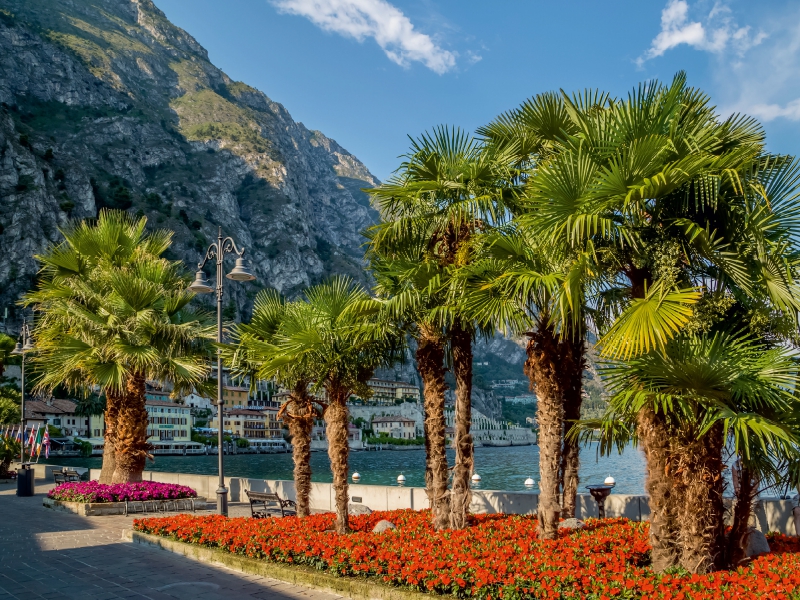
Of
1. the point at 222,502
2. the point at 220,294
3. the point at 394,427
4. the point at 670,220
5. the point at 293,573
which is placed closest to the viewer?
the point at 670,220

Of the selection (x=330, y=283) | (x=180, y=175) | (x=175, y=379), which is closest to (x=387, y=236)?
(x=330, y=283)

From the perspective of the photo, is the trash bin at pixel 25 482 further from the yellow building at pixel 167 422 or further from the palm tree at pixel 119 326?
the yellow building at pixel 167 422

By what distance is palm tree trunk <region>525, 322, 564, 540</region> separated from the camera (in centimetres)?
916

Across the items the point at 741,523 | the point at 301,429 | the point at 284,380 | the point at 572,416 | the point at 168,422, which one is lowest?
the point at 168,422

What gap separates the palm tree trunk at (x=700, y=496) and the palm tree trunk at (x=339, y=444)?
580 cm

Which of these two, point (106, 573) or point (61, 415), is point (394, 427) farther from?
point (106, 573)

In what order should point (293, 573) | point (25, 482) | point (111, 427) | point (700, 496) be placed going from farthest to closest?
1. point (25, 482)
2. point (111, 427)
3. point (293, 573)
4. point (700, 496)

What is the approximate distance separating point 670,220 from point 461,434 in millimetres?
4924

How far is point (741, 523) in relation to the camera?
730cm

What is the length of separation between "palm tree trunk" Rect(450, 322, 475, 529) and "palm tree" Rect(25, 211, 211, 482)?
30.7 ft

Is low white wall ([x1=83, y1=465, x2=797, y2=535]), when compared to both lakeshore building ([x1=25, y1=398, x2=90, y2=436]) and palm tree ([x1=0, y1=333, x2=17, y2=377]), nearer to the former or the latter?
palm tree ([x1=0, y1=333, x2=17, y2=377])

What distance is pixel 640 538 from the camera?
8.86 m

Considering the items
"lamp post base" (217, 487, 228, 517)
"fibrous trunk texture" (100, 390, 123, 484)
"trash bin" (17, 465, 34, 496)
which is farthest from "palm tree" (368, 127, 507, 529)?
"trash bin" (17, 465, 34, 496)

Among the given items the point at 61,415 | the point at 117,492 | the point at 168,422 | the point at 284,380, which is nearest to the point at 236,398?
the point at 168,422
